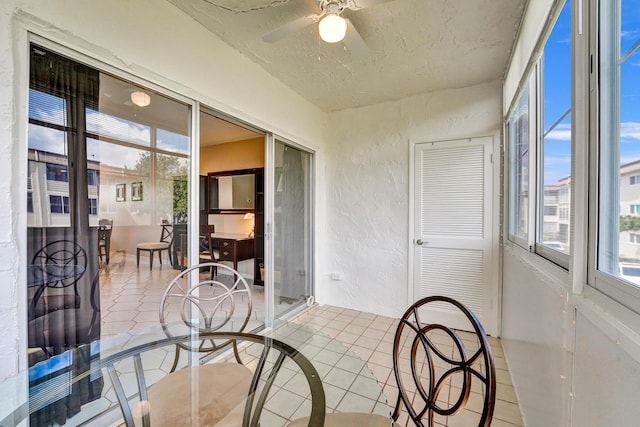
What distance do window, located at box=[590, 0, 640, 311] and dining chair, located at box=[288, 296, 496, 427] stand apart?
408mm

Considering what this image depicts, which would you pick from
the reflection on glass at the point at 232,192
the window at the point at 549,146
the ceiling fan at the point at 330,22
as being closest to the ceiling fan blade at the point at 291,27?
the ceiling fan at the point at 330,22

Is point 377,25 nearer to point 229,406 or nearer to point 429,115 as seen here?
point 429,115

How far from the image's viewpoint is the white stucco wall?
2.87 metres

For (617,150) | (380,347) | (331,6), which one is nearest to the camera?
(617,150)

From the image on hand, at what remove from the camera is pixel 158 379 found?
53.4 inches

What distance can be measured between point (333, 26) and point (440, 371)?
2.47 metres

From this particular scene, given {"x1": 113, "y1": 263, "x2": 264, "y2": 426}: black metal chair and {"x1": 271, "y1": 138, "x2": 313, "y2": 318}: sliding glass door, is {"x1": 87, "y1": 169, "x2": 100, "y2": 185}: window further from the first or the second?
{"x1": 271, "y1": 138, "x2": 313, "y2": 318}: sliding glass door

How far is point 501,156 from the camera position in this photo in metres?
2.67

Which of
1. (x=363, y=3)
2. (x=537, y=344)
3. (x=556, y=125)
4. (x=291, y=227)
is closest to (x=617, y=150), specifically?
(x=556, y=125)

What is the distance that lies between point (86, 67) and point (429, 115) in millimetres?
2907

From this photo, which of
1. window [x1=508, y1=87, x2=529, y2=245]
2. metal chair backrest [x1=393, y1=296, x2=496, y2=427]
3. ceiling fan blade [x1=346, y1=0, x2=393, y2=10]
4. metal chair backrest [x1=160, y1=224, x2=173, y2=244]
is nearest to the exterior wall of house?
metal chair backrest [x1=160, y1=224, x2=173, y2=244]

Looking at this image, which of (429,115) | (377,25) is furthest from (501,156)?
(377,25)

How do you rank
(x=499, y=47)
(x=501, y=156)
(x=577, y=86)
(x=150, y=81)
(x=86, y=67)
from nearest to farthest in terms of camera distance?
(x=577, y=86)
(x=86, y=67)
(x=150, y=81)
(x=499, y=47)
(x=501, y=156)

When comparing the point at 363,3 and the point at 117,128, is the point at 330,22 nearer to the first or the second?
the point at 363,3
